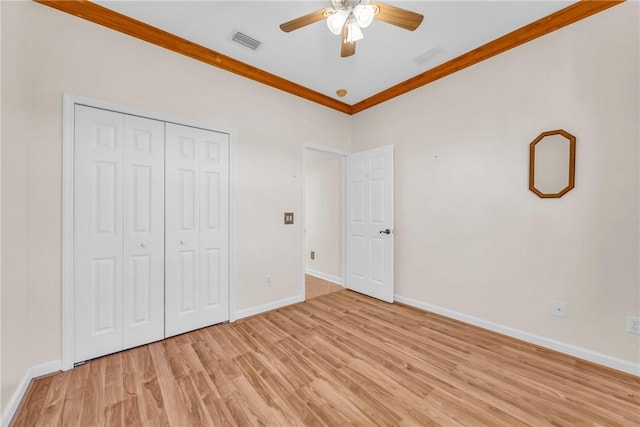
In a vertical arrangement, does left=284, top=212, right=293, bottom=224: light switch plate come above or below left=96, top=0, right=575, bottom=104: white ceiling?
below

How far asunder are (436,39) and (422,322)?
291 centimetres

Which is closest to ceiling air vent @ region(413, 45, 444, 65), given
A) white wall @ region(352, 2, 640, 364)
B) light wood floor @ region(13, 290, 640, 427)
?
white wall @ region(352, 2, 640, 364)

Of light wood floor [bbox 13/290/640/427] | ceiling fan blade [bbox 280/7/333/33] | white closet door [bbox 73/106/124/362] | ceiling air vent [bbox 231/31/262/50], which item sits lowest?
light wood floor [bbox 13/290/640/427]

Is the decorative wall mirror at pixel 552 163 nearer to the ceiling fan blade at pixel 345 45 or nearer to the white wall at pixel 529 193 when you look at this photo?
the white wall at pixel 529 193

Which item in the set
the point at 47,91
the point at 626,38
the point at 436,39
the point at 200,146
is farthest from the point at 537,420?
the point at 47,91

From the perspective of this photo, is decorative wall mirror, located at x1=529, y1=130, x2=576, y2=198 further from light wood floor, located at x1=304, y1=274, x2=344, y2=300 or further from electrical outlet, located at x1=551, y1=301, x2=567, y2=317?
light wood floor, located at x1=304, y1=274, x2=344, y2=300

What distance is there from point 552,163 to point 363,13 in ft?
6.77

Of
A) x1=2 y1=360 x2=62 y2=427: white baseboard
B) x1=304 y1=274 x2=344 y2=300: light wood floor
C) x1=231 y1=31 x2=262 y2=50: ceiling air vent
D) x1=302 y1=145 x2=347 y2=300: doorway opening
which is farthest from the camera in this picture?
x1=302 y1=145 x2=347 y2=300: doorway opening

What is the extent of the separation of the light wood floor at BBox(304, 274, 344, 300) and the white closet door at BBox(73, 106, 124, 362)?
2.22 metres

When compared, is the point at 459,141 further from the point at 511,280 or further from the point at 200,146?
the point at 200,146

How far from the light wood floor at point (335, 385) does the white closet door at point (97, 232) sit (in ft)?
0.84

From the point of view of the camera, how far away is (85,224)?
2115mm

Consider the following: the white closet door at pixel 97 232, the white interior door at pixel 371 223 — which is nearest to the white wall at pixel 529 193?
the white interior door at pixel 371 223

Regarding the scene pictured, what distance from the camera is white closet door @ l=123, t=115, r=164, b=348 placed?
230 centimetres
